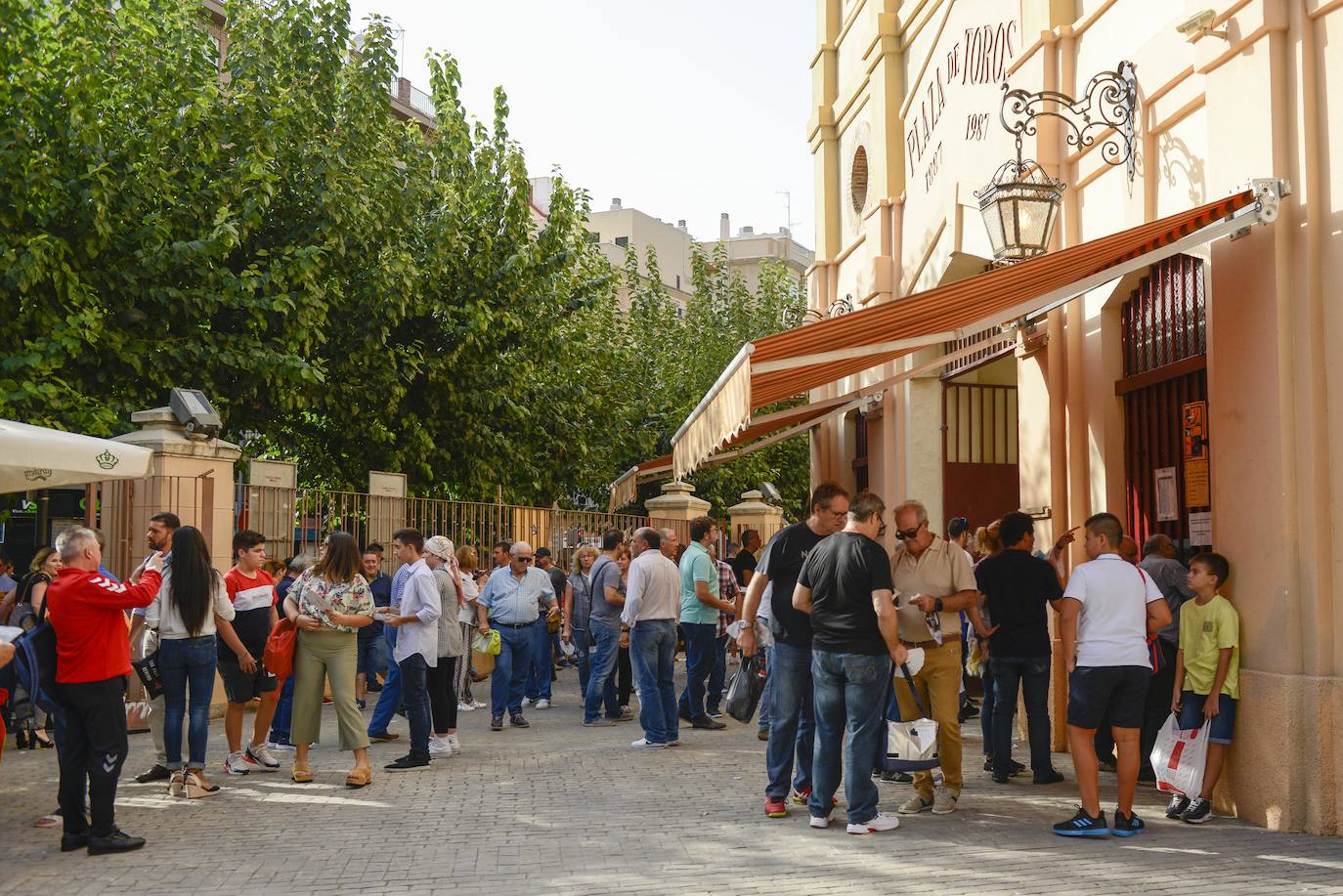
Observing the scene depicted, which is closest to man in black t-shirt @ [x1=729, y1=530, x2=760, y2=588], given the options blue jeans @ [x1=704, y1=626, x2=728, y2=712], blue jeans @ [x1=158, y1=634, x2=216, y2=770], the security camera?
blue jeans @ [x1=704, y1=626, x2=728, y2=712]

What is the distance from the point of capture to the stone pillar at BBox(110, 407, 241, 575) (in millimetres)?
12453

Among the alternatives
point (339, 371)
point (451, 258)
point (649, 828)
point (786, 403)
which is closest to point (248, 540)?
point (649, 828)

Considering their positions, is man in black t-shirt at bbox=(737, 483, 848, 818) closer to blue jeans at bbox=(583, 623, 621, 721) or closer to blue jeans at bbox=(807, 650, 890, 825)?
blue jeans at bbox=(807, 650, 890, 825)

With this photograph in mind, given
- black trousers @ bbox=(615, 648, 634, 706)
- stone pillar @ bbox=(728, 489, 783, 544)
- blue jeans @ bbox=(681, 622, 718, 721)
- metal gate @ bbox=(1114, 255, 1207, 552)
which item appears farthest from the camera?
stone pillar @ bbox=(728, 489, 783, 544)

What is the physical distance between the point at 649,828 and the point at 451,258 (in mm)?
13285

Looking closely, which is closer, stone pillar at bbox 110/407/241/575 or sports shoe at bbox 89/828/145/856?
sports shoe at bbox 89/828/145/856

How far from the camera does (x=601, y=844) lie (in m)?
6.93

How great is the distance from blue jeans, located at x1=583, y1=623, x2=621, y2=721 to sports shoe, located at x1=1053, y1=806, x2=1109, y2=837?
596 centimetres

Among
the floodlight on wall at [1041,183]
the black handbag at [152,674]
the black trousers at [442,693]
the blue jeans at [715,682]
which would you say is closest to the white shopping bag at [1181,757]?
the floodlight on wall at [1041,183]

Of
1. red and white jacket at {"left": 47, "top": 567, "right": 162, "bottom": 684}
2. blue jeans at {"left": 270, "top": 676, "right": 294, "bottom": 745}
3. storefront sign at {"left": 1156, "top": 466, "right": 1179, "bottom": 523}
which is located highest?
storefront sign at {"left": 1156, "top": 466, "right": 1179, "bottom": 523}

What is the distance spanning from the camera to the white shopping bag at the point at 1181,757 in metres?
7.51

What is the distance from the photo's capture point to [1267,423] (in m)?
7.30

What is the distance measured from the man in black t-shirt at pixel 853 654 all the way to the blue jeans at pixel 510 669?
517 cm

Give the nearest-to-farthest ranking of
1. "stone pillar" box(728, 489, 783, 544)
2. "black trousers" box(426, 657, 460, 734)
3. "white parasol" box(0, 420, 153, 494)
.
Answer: "white parasol" box(0, 420, 153, 494) → "black trousers" box(426, 657, 460, 734) → "stone pillar" box(728, 489, 783, 544)
